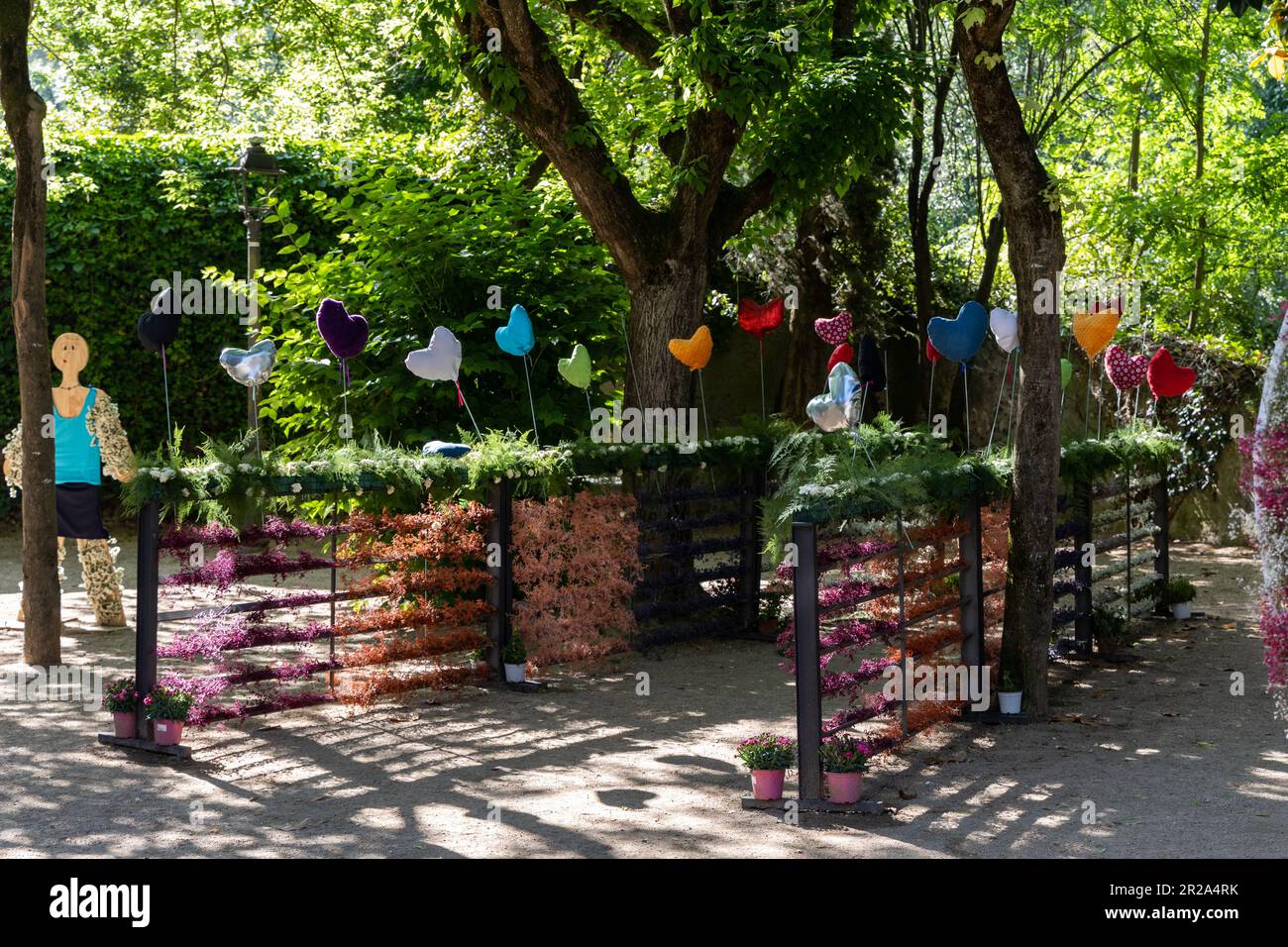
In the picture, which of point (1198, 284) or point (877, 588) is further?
point (1198, 284)

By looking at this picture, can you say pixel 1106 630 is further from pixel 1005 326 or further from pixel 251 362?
pixel 251 362

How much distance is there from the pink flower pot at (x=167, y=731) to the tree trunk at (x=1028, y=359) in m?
4.63

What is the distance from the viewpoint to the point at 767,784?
6.36m

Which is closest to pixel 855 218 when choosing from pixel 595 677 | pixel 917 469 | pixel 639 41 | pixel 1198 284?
pixel 1198 284

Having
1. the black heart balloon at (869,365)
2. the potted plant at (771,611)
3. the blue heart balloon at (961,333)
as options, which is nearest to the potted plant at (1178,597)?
the potted plant at (771,611)

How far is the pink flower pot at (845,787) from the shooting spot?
6.22 meters

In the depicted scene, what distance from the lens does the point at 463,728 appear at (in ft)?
26.5

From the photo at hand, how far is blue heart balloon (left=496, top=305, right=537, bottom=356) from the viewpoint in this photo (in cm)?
938

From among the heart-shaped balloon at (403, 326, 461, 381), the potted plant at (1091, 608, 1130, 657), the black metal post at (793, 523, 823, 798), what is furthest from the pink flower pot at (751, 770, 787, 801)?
the potted plant at (1091, 608, 1130, 657)

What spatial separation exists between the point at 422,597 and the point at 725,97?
13.4 feet

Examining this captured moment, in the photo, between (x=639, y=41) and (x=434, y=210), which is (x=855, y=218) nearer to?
(x=639, y=41)

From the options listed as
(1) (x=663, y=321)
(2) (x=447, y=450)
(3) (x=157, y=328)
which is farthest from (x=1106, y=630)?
(3) (x=157, y=328)

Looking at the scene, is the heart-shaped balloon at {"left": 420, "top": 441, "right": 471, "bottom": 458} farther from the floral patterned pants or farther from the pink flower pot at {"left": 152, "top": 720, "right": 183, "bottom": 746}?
the floral patterned pants

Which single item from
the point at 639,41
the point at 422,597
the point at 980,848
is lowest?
the point at 980,848
